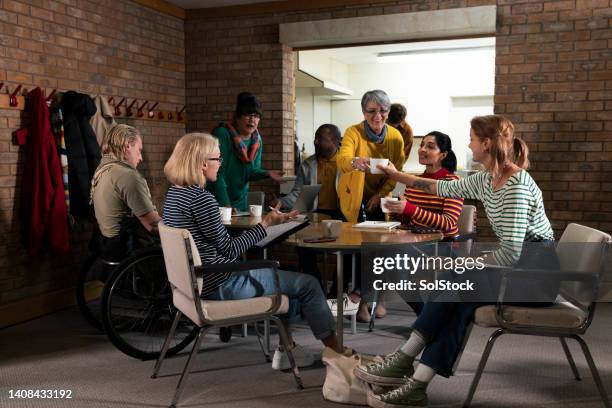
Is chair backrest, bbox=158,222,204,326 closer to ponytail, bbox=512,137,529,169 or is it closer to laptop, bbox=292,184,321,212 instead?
ponytail, bbox=512,137,529,169

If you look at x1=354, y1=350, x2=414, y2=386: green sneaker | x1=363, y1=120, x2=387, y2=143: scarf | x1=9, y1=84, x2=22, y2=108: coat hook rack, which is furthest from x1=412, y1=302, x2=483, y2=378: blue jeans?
x1=9, y1=84, x2=22, y2=108: coat hook rack

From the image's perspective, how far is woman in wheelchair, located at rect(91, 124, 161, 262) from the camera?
3.74m

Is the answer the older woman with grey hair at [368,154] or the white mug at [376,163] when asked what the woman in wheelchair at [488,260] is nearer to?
the white mug at [376,163]

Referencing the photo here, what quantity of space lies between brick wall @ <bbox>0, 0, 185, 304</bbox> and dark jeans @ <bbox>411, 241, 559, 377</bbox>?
2.99 metres

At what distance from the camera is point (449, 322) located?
274 cm

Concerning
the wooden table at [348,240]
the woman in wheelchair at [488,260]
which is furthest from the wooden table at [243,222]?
the woman in wheelchair at [488,260]

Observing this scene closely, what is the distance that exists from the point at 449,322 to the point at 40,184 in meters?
2.97

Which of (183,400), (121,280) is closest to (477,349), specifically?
(183,400)

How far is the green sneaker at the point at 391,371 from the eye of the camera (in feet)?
9.12

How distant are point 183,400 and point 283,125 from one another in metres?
3.44

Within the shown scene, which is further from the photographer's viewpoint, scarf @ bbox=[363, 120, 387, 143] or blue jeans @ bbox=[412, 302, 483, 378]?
scarf @ bbox=[363, 120, 387, 143]

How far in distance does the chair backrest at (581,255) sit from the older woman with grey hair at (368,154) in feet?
4.79

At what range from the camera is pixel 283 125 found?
5930mm

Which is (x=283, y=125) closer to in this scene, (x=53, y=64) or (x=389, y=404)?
(x=53, y=64)
